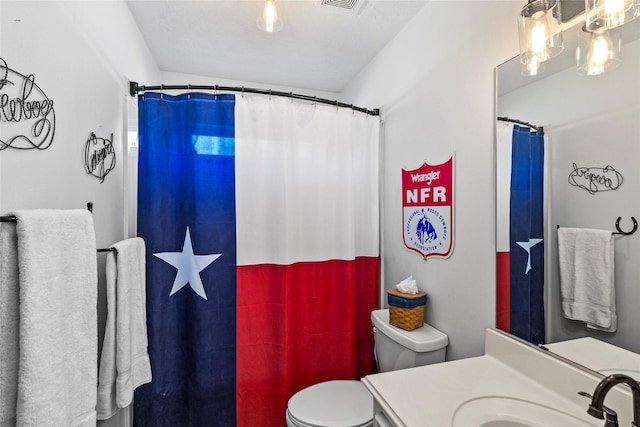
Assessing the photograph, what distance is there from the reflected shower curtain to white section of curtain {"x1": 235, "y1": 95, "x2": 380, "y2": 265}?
33.7 inches

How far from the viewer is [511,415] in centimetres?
82

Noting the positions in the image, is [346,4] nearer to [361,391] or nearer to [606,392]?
[606,392]

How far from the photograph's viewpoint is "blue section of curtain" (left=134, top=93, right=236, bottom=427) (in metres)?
1.49

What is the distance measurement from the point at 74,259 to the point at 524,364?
1.47m

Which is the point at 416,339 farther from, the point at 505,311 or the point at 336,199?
the point at 336,199

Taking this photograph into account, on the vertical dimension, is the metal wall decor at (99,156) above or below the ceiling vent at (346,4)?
below

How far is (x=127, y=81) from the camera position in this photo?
1532 mm

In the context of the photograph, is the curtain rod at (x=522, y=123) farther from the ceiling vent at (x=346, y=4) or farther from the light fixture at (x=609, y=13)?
the ceiling vent at (x=346, y=4)

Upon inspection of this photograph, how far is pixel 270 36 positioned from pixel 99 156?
121 cm

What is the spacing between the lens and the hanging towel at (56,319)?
65 cm

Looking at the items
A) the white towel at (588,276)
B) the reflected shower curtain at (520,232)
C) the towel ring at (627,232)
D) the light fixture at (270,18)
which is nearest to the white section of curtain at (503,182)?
the reflected shower curtain at (520,232)

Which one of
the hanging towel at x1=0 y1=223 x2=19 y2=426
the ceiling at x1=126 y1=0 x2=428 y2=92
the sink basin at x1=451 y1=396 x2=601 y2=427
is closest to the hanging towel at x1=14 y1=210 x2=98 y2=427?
the hanging towel at x1=0 y1=223 x2=19 y2=426

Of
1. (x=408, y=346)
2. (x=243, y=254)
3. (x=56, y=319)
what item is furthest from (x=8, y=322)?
(x=408, y=346)

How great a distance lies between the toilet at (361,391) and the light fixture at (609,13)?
49.5 inches
